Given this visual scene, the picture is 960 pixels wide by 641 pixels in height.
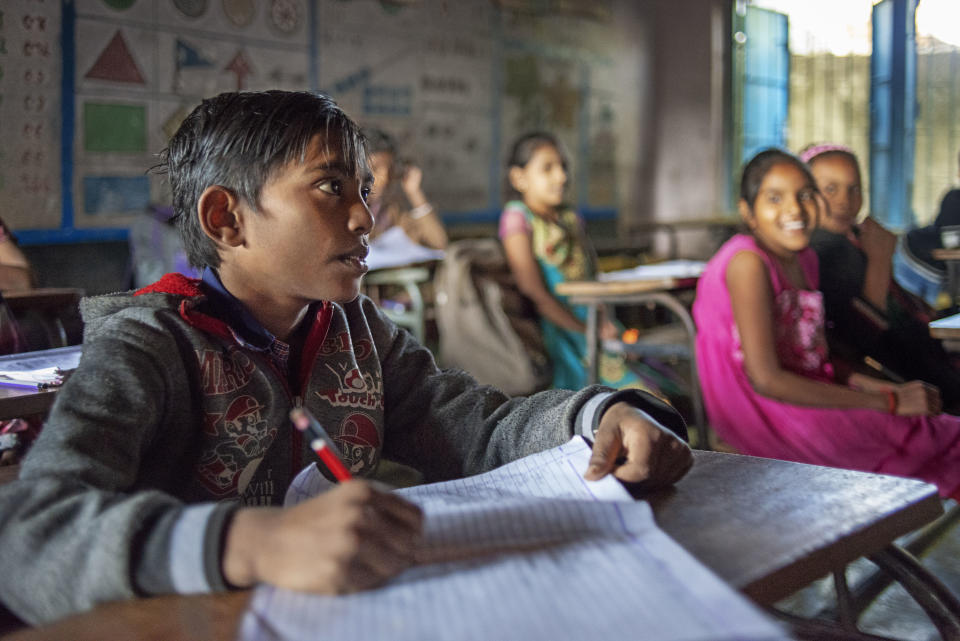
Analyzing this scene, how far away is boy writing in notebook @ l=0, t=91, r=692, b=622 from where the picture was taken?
0.59 m

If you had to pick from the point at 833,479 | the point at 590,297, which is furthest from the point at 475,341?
the point at 833,479

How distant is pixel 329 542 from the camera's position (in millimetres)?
568

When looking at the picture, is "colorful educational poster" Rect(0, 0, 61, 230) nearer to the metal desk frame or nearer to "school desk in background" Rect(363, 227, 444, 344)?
"school desk in background" Rect(363, 227, 444, 344)

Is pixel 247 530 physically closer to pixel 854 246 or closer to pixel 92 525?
pixel 92 525

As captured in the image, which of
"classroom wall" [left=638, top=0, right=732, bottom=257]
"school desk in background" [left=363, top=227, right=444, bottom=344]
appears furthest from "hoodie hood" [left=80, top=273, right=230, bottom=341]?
"classroom wall" [left=638, top=0, right=732, bottom=257]

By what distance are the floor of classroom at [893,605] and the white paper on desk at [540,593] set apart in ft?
4.57

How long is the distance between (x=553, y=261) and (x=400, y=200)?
179cm

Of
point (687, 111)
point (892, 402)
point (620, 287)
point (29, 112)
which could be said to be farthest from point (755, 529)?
point (687, 111)

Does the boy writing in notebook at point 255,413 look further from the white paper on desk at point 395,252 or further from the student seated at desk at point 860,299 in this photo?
the white paper on desk at point 395,252

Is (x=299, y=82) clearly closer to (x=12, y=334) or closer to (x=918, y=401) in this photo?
(x=12, y=334)

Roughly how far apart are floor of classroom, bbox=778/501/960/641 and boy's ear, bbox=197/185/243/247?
144 centimetres

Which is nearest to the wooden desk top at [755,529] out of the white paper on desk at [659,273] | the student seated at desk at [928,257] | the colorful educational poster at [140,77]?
the white paper on desk at [659,273]

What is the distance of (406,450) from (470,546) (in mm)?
522

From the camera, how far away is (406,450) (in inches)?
45.3
